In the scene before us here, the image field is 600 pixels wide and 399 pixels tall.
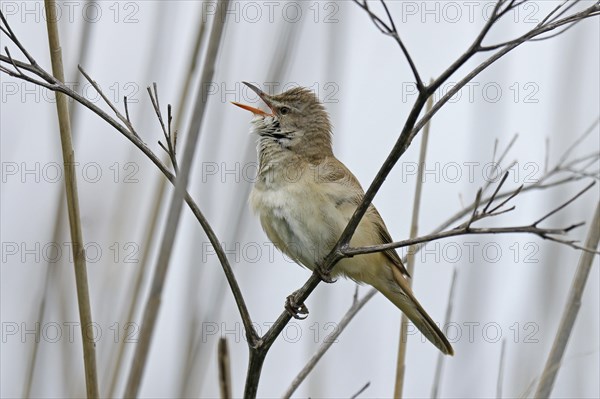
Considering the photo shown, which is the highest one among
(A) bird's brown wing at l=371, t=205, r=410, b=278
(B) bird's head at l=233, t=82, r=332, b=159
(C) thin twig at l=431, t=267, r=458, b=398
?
(B) bird's head at l=233, t=82, r=332, b=159

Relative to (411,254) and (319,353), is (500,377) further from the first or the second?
(319,353)

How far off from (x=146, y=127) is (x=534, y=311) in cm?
213

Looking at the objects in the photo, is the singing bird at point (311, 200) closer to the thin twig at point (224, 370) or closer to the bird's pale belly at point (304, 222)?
the bird's pale belly at point (304, 222)

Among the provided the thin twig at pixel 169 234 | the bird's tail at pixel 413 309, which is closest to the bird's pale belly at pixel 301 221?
the bird's tail at pixel 413 309

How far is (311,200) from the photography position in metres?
3.29

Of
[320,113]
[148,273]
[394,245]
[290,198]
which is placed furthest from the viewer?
[320,113]

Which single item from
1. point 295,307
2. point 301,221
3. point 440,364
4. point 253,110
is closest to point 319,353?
point 295,307

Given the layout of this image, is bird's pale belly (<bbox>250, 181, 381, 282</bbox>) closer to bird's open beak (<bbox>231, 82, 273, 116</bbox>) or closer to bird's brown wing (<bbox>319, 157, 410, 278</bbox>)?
bird's brown wing (<bbox>319, 157, 410, 278</bbox>)

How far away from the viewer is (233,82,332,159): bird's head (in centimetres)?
365

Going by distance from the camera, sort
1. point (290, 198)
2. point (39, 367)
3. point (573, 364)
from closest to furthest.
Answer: point (39, 367)
point (290, 198)
point (573, 364)

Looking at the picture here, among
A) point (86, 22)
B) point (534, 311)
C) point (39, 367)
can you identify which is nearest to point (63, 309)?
point (39, 367)

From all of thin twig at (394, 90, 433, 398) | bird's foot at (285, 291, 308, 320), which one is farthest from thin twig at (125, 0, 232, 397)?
thin twig at (394, 90, 433, 398)

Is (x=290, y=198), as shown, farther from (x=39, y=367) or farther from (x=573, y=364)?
(x=573, y=364)

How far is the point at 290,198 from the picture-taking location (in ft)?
10.9
